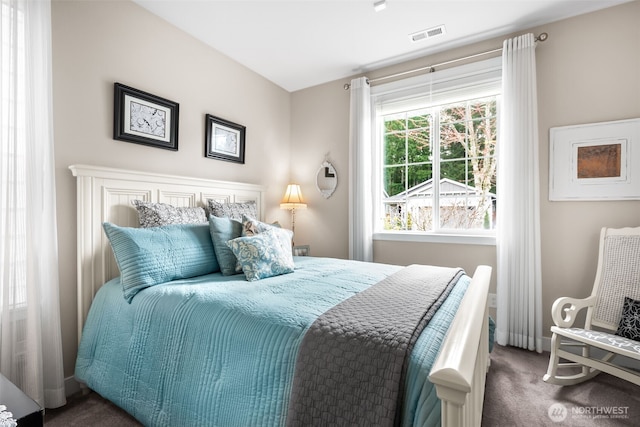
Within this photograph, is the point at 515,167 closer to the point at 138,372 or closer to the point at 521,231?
the point at 521,231

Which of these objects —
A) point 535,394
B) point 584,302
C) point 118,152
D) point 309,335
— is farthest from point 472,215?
point 118,152

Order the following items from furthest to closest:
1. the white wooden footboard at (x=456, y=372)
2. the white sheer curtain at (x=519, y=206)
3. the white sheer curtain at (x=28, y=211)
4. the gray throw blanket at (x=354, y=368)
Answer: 1. the white sheer curtain at (x=519, y=206)
2. the white sheer curtain at (x=28, y=211)
3. the gray throw blanket at (x=354, y=368)
4. the white wooden footboard at (x=456, y=372)

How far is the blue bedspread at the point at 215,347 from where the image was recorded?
3.48 feet

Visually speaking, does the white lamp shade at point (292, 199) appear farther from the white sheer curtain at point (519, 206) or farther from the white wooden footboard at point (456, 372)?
the white wooden footboard at point (456, 372)

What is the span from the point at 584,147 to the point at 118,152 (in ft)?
11.6

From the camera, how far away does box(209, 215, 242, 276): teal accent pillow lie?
203cm

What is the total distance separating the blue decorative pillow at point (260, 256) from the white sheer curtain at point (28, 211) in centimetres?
101

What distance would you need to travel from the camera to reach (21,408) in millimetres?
993

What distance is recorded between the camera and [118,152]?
218cm

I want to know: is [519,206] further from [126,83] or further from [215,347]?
[126,83]

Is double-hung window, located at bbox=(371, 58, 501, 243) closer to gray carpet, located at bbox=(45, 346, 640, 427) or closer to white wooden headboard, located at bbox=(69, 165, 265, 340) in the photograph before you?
gray carpet, located at bbox=(45, 346, 640, 427)

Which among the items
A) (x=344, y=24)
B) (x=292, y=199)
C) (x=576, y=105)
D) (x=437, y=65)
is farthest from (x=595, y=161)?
(x=292, y=199)

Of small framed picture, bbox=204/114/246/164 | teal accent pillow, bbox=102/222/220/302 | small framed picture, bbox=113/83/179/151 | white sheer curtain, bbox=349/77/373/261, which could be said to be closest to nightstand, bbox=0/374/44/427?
teal accent pillow, bbox=102/222/220/302

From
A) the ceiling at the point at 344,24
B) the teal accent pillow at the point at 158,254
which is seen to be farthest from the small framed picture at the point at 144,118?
the teal accent pillow at the point at 158,254
